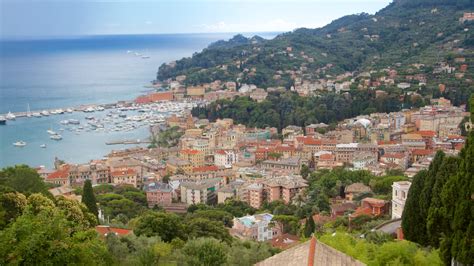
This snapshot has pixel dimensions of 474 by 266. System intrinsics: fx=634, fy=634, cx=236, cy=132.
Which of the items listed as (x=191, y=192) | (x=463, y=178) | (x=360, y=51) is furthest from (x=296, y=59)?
(x=463, y=178)

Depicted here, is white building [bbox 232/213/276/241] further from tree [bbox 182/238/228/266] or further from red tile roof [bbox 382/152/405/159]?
red tile roof [bbox 382/152/405/159]

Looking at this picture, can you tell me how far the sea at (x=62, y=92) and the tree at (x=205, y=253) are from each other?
17397 millimetres

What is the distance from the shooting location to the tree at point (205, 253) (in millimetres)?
6805

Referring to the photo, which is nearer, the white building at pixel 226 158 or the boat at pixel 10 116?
the white building at pixel 226 158

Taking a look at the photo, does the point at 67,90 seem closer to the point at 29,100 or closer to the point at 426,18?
the point at 29,100

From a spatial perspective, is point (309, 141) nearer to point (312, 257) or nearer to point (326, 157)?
point (326, 157)

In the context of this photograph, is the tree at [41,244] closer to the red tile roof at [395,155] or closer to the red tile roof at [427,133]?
the red tile roof at [395,155]

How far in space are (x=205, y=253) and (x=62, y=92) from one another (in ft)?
138

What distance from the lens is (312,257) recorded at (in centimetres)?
399

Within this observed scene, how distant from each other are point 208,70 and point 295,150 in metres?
23.6

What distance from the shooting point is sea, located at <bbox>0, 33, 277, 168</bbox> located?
2598 centimetres

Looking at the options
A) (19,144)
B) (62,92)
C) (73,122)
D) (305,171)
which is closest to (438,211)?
(305,171)

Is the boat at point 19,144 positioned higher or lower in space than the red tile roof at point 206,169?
lower

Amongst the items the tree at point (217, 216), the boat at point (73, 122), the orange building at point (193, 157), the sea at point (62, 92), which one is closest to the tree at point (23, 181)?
the tree at point (217, 216)
